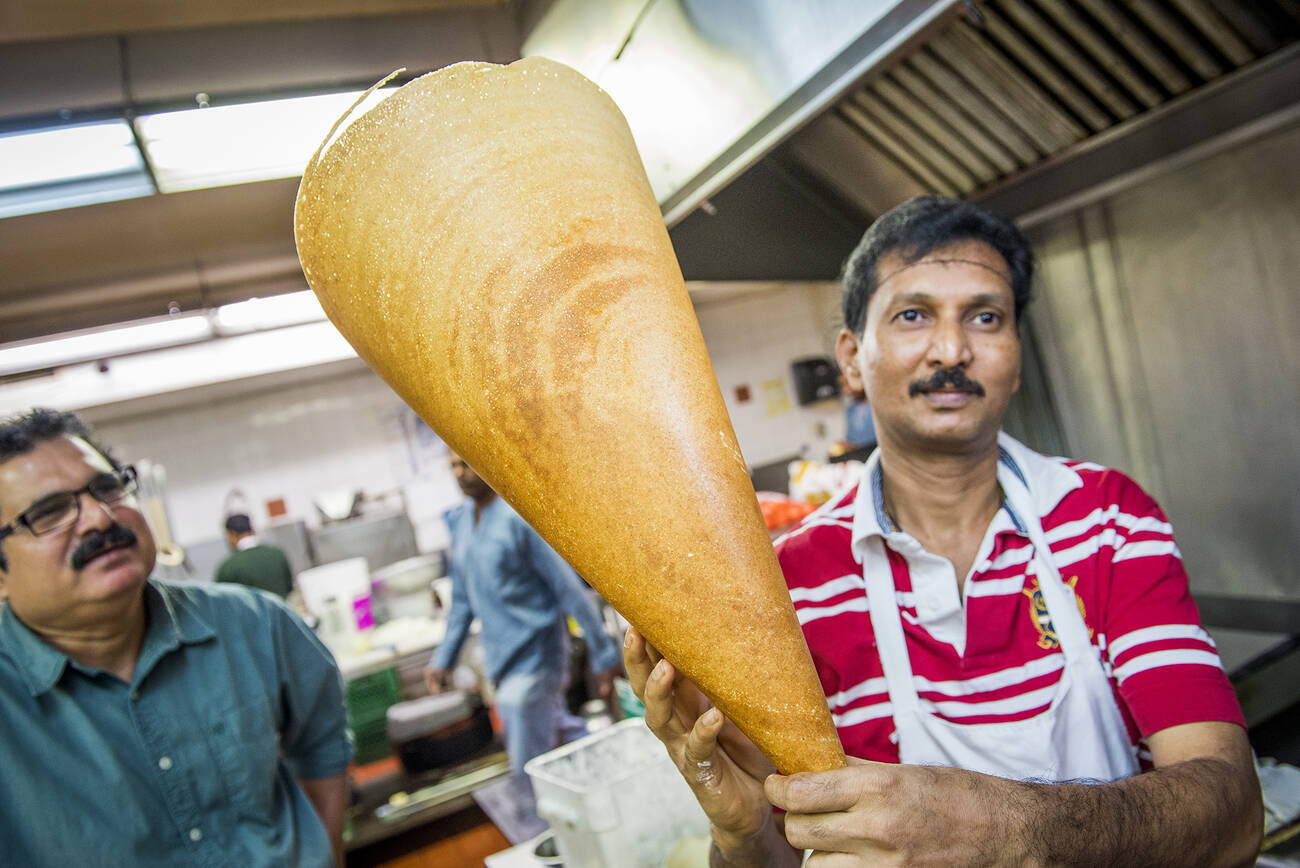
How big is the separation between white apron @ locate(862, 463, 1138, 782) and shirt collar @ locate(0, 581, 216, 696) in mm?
1314

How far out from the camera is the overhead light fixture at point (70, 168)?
93.0 inches

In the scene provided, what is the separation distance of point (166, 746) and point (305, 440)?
6723 millimetres

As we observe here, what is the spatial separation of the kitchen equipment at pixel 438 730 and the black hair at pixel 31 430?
312 cm

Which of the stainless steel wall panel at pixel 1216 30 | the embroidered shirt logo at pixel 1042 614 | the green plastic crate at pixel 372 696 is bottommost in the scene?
the green plastic crate at pixel 372 696

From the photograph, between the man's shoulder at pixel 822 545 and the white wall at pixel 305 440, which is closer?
the man's shoulder at pixel 822 545

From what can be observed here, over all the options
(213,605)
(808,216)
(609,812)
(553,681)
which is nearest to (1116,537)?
(609,812)

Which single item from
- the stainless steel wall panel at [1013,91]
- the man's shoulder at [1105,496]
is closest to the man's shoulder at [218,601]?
the man's shoulder at [1105,496]

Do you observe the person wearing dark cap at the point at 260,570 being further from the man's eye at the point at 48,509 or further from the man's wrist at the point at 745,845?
the man's wrist at the point at 745,845

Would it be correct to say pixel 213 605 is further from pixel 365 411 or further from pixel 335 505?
pixel 365 411

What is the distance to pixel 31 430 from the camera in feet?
4.82

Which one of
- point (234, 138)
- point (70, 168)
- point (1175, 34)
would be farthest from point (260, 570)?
point (1175, 34)

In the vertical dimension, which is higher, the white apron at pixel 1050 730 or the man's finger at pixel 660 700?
the man's finger at pixel 660 700

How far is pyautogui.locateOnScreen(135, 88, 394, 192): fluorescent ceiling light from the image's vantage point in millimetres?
2344

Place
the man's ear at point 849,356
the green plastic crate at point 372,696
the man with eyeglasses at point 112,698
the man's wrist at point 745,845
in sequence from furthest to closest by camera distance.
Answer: the green plastic crate at point 372,696 < the man with eyeglasses at point 112,698 < the man's ear at point 849,356 < the man's wrist at point 745,845
